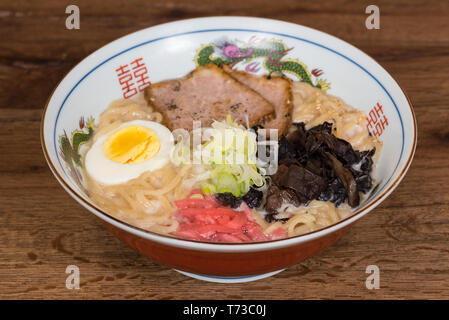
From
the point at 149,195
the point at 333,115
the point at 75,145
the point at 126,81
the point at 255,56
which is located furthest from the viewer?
the point at 255,56

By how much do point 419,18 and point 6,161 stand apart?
379cm

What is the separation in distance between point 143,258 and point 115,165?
59cm

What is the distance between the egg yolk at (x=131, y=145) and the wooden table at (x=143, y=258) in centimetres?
40

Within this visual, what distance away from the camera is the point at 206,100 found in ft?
11.9

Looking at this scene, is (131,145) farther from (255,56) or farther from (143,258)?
(255,56)

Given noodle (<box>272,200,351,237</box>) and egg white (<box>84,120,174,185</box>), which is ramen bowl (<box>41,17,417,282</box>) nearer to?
egg white (<box>84,120,174,185</box>)

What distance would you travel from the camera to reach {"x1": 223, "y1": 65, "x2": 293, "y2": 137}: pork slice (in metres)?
3.47

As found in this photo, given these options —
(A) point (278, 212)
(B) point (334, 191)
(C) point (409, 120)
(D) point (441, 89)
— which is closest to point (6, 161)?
(A) point (278, 212)

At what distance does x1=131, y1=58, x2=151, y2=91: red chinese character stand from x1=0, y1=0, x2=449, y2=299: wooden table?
813 millimetres

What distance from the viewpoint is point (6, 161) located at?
3.45 m

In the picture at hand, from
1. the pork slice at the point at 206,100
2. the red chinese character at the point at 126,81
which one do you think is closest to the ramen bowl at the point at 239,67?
the red chinese character at the point at 126,81

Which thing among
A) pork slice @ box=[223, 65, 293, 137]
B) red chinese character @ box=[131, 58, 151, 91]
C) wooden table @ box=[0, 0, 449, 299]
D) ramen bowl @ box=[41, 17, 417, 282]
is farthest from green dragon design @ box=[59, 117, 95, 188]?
pork slice @ box=[223, 65, 293, 137]

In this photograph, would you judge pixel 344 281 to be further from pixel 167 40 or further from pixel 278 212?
pixel 167 40

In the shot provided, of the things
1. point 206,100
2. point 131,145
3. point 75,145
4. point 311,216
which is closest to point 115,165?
point 131,145
